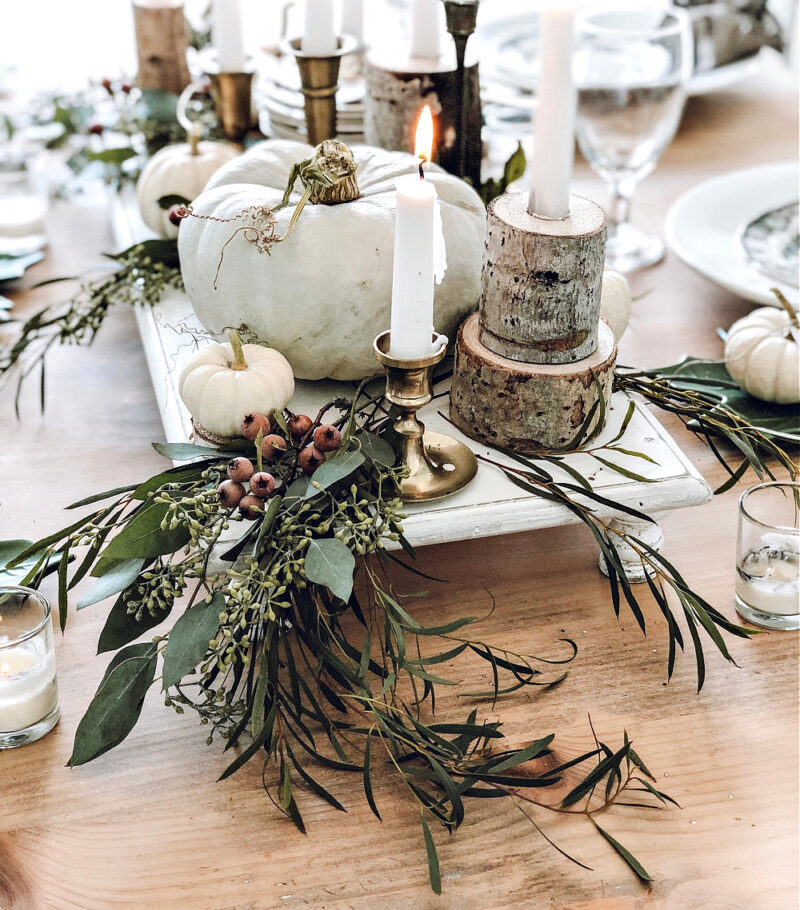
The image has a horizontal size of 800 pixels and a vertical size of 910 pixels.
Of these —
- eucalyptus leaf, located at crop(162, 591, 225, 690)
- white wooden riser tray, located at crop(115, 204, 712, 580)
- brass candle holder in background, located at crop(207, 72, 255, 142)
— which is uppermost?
brass candle holder in background, located at crop(207, 72, 255, 142)

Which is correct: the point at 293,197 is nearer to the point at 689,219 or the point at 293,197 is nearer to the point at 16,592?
the point at 16,592

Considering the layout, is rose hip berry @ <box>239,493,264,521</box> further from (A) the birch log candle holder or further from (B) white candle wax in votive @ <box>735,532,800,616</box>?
(B) white candle wax in votive @ <box>735,532,800,616</box>

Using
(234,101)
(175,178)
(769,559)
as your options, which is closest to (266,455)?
(769,559)

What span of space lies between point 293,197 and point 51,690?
1.21 feet

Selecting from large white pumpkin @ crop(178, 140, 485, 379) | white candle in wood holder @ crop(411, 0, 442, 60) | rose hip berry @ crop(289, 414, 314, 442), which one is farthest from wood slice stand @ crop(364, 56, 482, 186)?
rose hip berry @ crop(289, 414, 314, 442)

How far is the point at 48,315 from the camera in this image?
103cm

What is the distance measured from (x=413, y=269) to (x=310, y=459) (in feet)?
0.43

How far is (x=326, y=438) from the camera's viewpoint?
63cm

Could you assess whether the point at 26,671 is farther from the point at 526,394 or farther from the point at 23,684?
the point at 526,394

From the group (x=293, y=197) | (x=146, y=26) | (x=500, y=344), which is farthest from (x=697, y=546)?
(x=146, y=26)

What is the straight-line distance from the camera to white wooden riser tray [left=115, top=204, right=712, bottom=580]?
2.13 ft

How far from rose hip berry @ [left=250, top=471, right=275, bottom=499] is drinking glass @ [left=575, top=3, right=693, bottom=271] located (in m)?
0.63

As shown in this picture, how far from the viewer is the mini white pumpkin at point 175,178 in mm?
→ 989

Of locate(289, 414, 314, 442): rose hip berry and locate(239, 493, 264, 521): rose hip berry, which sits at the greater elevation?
locate(289, 414, 314, 442): rose hip berry
